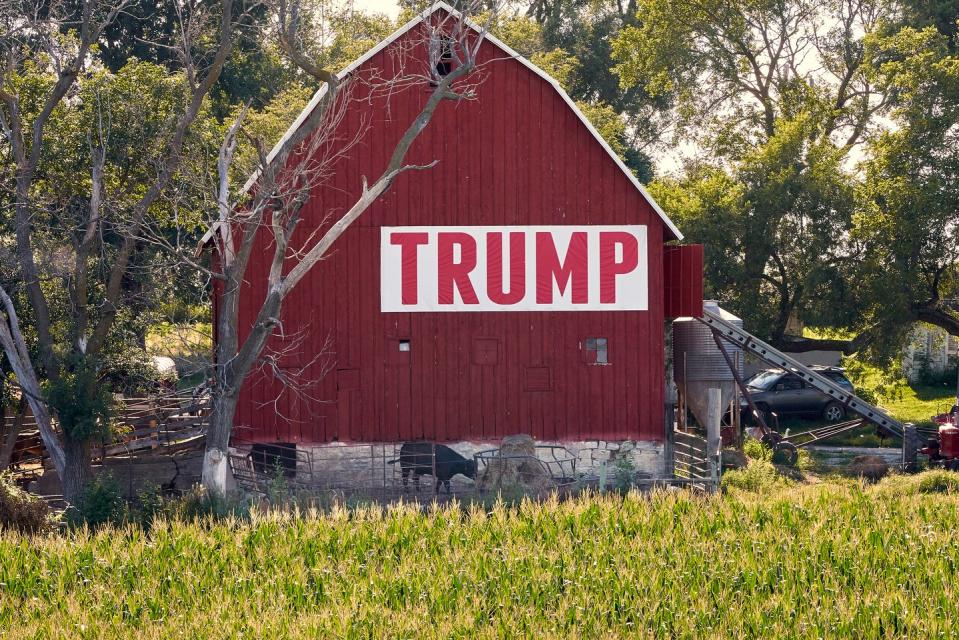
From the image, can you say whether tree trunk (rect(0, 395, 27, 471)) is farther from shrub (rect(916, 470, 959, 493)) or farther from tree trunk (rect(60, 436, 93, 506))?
shrub (rect(916, 470, 959, 493))

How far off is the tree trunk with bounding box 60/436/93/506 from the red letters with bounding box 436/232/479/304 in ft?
22.0

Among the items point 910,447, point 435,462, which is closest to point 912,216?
point 910,447

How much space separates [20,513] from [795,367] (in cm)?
1640

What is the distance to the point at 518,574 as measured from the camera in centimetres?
1302

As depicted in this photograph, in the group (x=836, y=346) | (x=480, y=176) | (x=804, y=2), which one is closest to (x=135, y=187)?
(x=480, y=176)

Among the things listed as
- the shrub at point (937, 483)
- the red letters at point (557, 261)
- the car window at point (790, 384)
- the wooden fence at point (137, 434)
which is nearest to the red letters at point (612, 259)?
the red letters at point (557, 261)

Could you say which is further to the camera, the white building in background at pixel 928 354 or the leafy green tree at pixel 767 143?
the white building in background at pixel 928 354

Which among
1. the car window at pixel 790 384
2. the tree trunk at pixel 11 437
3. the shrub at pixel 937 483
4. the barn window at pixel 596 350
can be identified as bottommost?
the shrub at pixel 937 483

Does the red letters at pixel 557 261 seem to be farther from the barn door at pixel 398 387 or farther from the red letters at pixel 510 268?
the barn door at pixel 398 387

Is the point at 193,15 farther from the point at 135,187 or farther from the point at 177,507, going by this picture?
the point at 177,507

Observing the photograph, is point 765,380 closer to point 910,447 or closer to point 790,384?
point 790,384

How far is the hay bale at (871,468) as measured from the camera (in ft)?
73.9

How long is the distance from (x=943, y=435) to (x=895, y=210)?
25.0 feet

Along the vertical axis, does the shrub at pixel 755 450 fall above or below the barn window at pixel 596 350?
below
